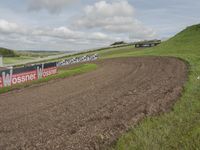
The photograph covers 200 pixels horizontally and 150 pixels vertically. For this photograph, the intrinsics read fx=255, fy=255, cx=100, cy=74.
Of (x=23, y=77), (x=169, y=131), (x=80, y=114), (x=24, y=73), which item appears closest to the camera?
(x=169, y=131)

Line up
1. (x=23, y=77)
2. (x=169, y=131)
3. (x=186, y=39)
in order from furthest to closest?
(x=186, y=39), (x=23, y=77), (x=169, y=131)

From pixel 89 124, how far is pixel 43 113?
254 cm

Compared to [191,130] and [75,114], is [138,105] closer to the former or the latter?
[75,114]

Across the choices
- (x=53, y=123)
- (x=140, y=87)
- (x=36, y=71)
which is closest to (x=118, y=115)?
(x=53, y=123)

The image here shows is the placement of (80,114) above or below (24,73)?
below

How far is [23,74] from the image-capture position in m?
21.6

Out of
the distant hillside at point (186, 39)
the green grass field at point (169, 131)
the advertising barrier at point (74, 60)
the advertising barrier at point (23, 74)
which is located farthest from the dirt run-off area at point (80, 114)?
the distant hillside at point (186, 39)

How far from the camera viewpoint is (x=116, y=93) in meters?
12.4

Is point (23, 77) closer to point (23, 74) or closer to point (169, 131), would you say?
point (23, 74)

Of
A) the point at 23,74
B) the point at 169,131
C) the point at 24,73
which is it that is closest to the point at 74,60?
the point at 24,73

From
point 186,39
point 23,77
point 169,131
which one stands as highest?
point 186,39

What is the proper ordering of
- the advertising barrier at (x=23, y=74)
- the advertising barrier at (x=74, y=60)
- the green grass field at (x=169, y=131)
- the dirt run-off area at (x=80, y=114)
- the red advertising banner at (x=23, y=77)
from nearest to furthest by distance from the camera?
1. the green grass field at (x=169, y=131)
2. the dirt run-off area at (x=80, y=114)
3. the advertising barrier at (x=23, y=74)
4. the red advertising banner at (x=23, y=77)
5. the advertising barrier at (x=74, y=60)

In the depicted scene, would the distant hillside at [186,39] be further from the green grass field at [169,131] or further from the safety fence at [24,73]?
the green grass field at [169,131]

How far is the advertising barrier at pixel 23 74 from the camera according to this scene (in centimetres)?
1948
